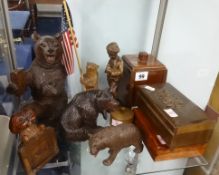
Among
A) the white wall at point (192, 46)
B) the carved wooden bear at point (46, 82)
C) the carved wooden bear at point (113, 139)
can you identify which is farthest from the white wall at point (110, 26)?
the carved wooden bear at point (113, 139)

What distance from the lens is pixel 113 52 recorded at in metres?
→ 0.71

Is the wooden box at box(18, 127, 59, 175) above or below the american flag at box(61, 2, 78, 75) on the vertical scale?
below

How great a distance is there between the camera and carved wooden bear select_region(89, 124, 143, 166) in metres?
0.63

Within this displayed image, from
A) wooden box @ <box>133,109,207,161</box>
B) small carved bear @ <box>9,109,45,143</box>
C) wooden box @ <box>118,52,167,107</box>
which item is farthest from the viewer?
wooden box @ <box>118,52,167,107</box>

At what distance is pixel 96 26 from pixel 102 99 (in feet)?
1.09

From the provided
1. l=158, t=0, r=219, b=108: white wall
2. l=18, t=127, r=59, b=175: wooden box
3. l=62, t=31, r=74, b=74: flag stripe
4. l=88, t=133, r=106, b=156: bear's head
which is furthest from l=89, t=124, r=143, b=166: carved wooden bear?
l=158, t=0, r=219, b=108: white wall

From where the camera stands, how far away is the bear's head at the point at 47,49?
620mm

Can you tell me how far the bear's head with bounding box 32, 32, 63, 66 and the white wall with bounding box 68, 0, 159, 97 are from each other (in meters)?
0.22

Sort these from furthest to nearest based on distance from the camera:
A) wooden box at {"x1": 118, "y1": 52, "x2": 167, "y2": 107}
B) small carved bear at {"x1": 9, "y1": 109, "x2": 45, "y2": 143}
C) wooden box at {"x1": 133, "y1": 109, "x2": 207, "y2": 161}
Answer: wooden box at {"x1": 118, "y1": 52, "x2": 167, "y2": 107} → wooden box at {"x1": 133, "y1": 109, "x2": 207, "y2": 161} → small carved bear at {"x1": 9, "y1": 109, "x2": 45, "y2": 143}

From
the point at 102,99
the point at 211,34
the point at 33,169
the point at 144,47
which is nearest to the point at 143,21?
the point at 144,47

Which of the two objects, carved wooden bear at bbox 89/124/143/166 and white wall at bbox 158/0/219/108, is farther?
white wall at bbox 158/0/219/108

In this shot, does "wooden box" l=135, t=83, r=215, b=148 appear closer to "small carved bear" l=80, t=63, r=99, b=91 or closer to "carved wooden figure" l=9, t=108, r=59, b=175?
"small carved bear" l=80, t=63, r=99, b=91

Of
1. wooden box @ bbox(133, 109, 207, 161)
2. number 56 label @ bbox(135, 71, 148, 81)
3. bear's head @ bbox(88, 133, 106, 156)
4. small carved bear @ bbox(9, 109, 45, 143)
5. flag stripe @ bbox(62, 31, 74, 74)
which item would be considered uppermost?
flag stripe @ bbox(62, 31, 74, 74)

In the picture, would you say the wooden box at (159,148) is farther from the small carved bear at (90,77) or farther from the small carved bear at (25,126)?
the small carved bear at (25,126)
